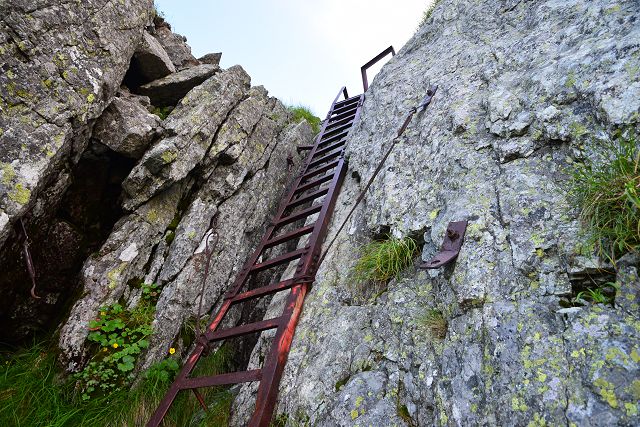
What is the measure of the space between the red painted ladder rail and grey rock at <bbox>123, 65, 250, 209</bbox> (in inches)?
58.2

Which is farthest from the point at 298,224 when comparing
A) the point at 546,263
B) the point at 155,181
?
the point at 546,263

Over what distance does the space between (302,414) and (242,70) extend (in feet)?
20.4

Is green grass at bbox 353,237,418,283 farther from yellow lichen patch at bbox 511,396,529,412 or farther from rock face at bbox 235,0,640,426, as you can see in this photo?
yellow lichen patch at bbox 511,396,529,412

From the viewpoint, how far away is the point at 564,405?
5.20ft

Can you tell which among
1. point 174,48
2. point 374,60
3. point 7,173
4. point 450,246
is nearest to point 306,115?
point 374,60

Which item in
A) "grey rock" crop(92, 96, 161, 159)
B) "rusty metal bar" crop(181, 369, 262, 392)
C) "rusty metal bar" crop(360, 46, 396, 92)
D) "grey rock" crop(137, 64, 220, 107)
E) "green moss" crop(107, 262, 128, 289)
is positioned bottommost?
"rusty metal bar" crop(181, 369, 262, 392)

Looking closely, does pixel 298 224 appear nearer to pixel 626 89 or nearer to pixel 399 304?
pixel 399 304

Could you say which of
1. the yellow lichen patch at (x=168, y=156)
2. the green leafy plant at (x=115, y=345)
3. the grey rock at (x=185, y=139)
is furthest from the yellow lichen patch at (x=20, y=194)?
the yellow lichen patch at (x=168, y=156)

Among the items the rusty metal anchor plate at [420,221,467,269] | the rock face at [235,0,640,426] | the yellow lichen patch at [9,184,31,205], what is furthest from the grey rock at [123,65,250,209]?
the rusty metal anchor plate at [420,221,467,269]

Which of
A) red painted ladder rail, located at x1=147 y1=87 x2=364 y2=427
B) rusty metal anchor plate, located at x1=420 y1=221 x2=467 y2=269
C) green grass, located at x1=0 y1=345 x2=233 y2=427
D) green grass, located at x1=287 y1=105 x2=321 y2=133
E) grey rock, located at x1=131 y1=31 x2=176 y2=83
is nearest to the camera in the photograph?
rusty metal anchor plate, located at x1=420 y1=221 x2=467 y2=269

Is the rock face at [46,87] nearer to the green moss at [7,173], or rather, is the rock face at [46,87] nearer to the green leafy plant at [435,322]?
the green moss at [7,173]

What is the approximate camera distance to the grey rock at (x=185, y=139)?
4609 mm

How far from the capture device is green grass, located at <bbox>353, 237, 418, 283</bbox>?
306cm

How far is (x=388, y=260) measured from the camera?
312 cm
